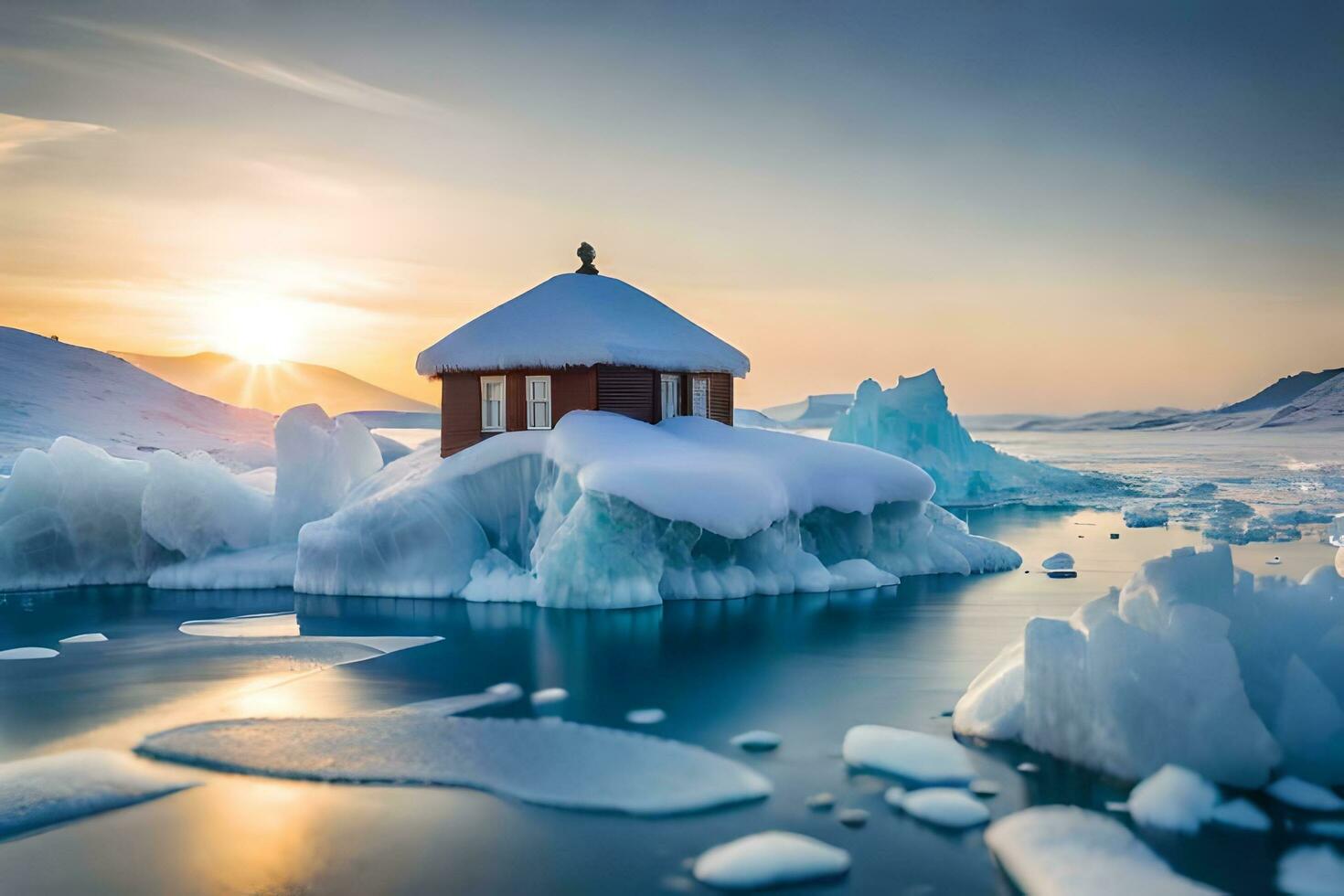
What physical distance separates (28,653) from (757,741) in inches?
458

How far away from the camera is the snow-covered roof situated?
24328 millimetres

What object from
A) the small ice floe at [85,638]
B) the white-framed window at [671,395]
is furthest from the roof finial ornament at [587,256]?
the small ice floe at [85,638]

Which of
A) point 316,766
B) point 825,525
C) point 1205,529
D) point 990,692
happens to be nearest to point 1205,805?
point 990,692

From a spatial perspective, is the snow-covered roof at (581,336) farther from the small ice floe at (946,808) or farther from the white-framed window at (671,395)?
the small ice floe at (946,808)

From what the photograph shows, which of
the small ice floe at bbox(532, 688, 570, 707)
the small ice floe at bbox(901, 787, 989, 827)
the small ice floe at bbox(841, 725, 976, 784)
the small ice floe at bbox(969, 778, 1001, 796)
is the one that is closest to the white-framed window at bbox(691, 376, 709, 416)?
the small ice floe at bbox(532, 688, 570, 707)

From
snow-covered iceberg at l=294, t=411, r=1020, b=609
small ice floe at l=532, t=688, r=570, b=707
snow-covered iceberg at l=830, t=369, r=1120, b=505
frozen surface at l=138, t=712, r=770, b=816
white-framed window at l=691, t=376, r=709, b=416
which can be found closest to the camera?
frozen surface at l=138, t=712, r=770, b=816

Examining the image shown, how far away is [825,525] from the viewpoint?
24516mm

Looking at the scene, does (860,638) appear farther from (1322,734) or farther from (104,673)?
(104,673)

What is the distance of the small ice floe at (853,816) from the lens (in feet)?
28.4

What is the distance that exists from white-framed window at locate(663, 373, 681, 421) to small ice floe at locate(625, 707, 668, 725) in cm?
1372

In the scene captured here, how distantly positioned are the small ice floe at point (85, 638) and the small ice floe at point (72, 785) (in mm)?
7405

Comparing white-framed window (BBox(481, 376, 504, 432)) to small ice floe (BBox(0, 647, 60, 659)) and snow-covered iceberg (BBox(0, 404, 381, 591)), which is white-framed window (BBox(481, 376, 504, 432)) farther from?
small ice floe (BBox(0, 647, 60, 659))

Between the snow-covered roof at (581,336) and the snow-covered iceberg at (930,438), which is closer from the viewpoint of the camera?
the snow-covered roof at (581,336)

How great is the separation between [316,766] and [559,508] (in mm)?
10948
